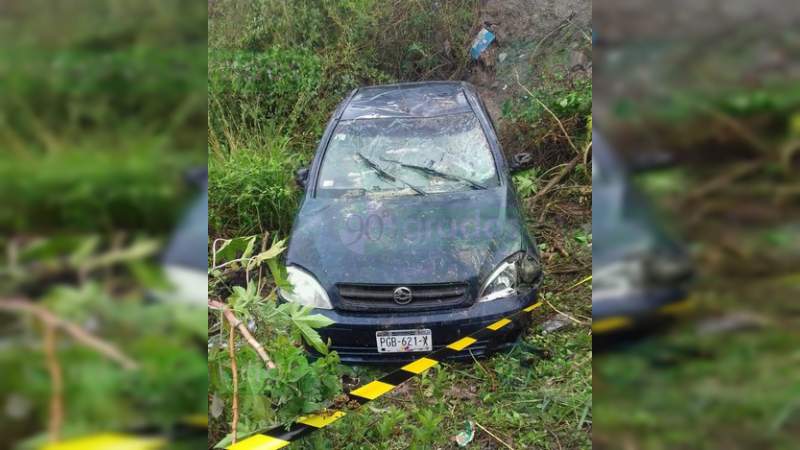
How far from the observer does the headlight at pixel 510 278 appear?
7.02 ft

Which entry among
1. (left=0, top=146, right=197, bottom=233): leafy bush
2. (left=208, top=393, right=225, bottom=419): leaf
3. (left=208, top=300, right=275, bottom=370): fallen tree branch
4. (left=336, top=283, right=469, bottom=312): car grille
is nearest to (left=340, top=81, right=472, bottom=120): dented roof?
(left=336, top=283, right=469, bottom=312): car grille

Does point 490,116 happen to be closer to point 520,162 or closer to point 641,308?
point 520,162

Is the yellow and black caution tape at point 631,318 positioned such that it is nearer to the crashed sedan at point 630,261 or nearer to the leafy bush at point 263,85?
the crashed sedan at point 630,261

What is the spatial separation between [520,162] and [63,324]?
6.68ft

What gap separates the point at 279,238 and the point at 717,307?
5.68ft

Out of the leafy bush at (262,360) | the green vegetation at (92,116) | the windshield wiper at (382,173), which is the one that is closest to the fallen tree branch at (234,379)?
the leafy bush at (262,360)

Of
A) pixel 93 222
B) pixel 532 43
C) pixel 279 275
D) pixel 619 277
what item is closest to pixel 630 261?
pixel 619 277

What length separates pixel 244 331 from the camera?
188 centimetres

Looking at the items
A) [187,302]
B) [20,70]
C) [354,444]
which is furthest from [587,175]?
[20,70]

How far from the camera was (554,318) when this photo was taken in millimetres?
2295

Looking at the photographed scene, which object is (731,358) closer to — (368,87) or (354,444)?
(354,444)

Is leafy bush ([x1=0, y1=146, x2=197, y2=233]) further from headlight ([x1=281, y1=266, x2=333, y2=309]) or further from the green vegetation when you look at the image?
headlight ([x1=281, y1=266, x2=333, y2=309])

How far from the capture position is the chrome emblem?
2107 millimetres

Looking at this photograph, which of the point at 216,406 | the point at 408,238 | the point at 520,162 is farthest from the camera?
the point at 520,162
